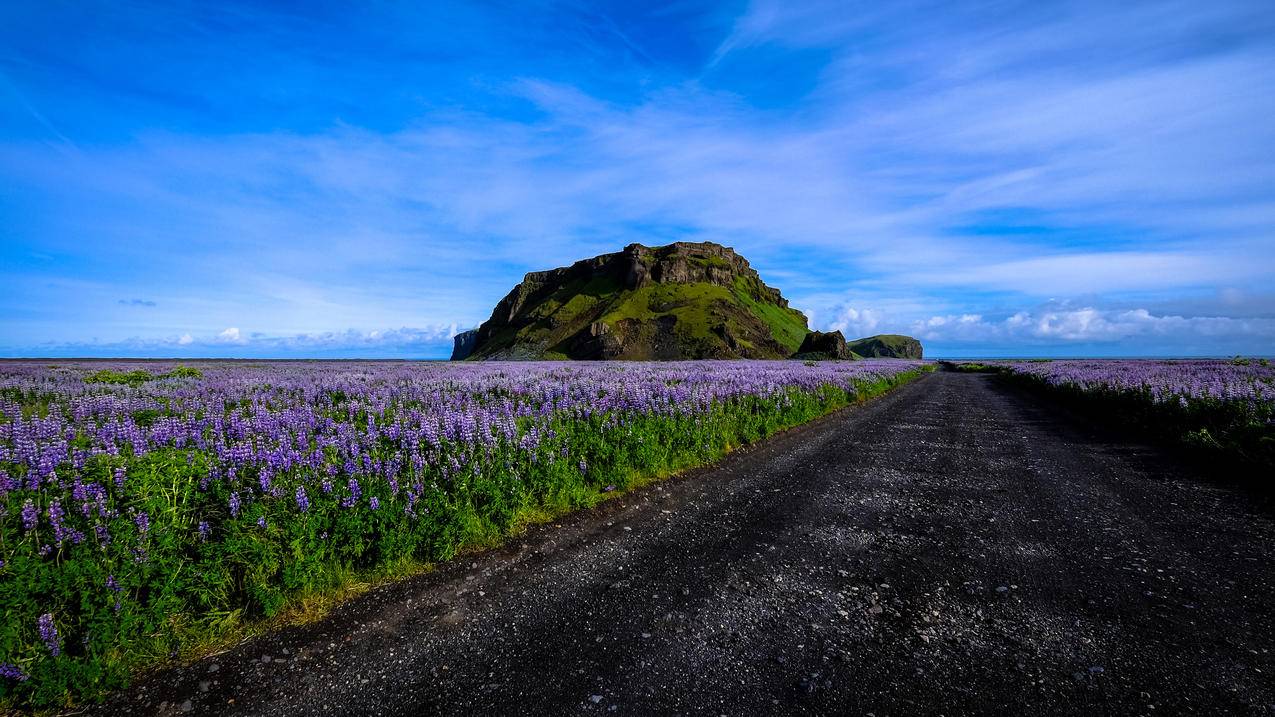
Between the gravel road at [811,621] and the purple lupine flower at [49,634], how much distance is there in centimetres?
62

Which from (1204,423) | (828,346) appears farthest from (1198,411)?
(828,346)

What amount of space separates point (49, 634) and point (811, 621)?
20.4 ft

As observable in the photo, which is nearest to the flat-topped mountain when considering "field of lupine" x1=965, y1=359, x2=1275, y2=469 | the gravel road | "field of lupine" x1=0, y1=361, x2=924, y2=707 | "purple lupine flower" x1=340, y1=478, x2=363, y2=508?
"field of lupine" x1=965, y1=359, x2=1275, y2=469

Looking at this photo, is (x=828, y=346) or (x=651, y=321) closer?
(x=828, y=346)

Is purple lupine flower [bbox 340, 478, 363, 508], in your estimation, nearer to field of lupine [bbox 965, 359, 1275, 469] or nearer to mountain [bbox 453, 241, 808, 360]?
field of lupine [bbox 965, 359, 1275, 469]

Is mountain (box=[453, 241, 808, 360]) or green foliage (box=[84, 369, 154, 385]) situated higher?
mountain (box=[453, 241, 808, 360])

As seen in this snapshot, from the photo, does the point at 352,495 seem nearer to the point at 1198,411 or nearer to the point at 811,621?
the point at 811,621

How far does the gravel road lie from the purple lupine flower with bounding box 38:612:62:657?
0.62 metres

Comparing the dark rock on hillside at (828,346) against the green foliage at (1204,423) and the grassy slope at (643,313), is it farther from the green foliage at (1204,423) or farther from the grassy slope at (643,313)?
the green foliage at (1204,423)

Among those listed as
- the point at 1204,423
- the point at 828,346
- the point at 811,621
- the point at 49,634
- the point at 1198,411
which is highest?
the point at 828,346

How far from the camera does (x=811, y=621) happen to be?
15.8ft

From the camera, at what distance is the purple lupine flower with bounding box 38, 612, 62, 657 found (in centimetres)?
368

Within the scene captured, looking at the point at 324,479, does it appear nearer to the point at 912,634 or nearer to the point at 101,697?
the point at 101,697

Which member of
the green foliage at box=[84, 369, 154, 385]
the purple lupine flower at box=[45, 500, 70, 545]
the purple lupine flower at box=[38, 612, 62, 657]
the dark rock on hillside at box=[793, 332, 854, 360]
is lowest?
the purple lupine flower at box=[38, 612, 62, 657]
